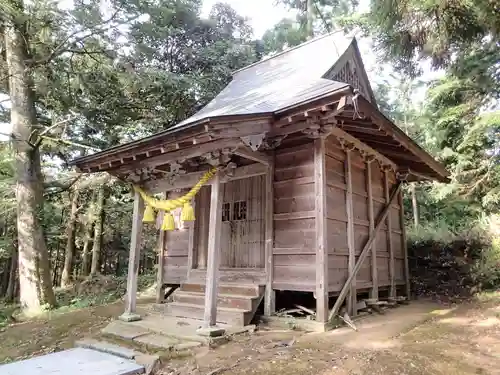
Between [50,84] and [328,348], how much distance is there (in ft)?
33.9

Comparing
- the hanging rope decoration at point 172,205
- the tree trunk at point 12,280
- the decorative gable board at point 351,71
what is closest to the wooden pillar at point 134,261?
the hanging rope decoration at point 172,205

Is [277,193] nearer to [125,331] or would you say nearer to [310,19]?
[125,331]

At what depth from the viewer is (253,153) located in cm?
624

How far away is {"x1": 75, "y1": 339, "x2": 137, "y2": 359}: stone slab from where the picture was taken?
4.82m

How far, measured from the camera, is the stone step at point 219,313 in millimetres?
5859

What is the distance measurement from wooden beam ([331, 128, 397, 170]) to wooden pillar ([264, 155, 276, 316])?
4.30 ft

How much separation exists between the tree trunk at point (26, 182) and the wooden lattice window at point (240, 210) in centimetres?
561

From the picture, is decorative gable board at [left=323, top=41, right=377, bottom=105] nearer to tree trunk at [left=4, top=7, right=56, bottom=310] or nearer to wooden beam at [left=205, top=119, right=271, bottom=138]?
wooden beam at [left=205, top=119, right=271, bottom=138]

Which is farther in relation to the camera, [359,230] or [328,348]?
[359,230]

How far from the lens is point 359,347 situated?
4707 mm

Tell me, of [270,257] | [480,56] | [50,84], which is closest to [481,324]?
[270,257]

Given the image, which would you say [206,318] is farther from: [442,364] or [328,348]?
[442,364]

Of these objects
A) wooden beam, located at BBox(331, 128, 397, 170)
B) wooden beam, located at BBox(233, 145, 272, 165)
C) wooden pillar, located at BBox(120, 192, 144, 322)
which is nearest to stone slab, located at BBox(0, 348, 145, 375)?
wooden pillar, located at BBox(120, 192, 144, 322)

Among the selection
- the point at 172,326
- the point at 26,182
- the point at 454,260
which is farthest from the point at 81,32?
the point at 454,260
